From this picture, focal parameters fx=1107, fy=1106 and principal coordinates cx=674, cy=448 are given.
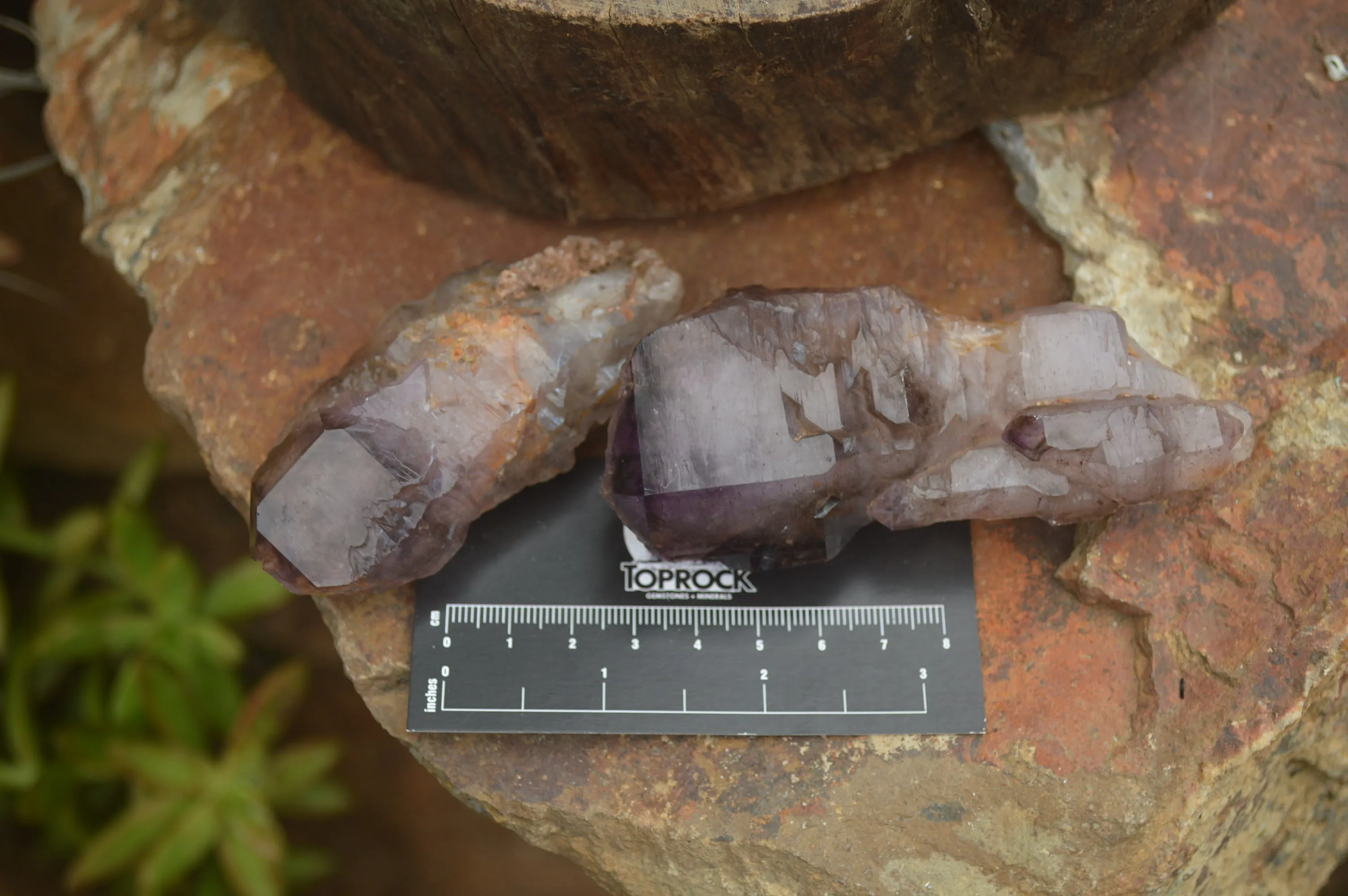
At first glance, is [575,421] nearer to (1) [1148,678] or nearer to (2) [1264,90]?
(1) [1148,678]

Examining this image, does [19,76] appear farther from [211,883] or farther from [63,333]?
[211,883]

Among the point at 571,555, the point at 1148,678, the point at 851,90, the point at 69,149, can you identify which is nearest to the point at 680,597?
the point at 571,555

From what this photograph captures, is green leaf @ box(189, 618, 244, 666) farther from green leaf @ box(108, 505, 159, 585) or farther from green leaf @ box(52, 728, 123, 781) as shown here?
green leaf @ box(52, 728, 123, 781)

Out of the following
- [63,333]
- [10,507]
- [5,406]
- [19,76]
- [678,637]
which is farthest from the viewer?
[63,333]

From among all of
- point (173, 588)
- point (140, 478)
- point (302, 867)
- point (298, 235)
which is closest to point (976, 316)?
point (298, 235)

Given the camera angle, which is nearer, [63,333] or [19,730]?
[19,730]

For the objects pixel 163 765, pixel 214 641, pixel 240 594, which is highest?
pixel 240 594

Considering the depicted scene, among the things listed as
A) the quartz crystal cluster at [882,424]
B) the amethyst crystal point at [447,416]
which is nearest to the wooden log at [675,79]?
the amethyst crystal point at [447,416]

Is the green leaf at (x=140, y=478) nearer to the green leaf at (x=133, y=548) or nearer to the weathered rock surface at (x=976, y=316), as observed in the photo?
the green leaf at (x=133, y=548)
